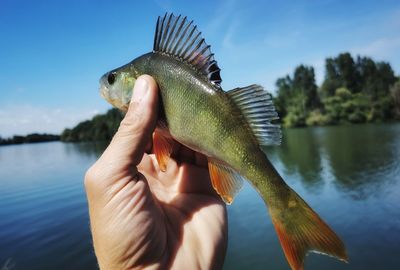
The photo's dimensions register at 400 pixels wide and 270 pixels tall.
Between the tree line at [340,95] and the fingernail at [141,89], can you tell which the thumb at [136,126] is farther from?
the tree line at [340,95]

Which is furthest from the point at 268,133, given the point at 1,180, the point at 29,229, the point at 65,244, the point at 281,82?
the point at 281,82

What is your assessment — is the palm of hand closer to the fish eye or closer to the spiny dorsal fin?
the fish eye

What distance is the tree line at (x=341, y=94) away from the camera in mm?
79431

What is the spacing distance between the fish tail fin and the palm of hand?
3.52 ft

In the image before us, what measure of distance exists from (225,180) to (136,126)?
0.98m

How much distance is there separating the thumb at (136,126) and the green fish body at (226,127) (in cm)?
13

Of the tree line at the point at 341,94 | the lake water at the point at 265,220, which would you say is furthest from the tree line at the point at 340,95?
the lake water at the point at 265,220

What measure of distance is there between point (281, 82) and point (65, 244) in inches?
4057

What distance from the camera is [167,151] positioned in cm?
361

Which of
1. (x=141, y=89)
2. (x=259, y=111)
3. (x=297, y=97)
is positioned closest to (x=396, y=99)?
(x=297, y=97)

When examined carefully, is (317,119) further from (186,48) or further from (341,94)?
(186,48)

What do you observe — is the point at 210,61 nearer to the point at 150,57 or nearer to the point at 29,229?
the point at 150,57

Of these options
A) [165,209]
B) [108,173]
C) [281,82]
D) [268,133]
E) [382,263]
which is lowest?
[382,263]

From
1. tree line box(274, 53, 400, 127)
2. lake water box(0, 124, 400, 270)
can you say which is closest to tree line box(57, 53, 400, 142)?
tree line box(274, 53, 400, 127)
